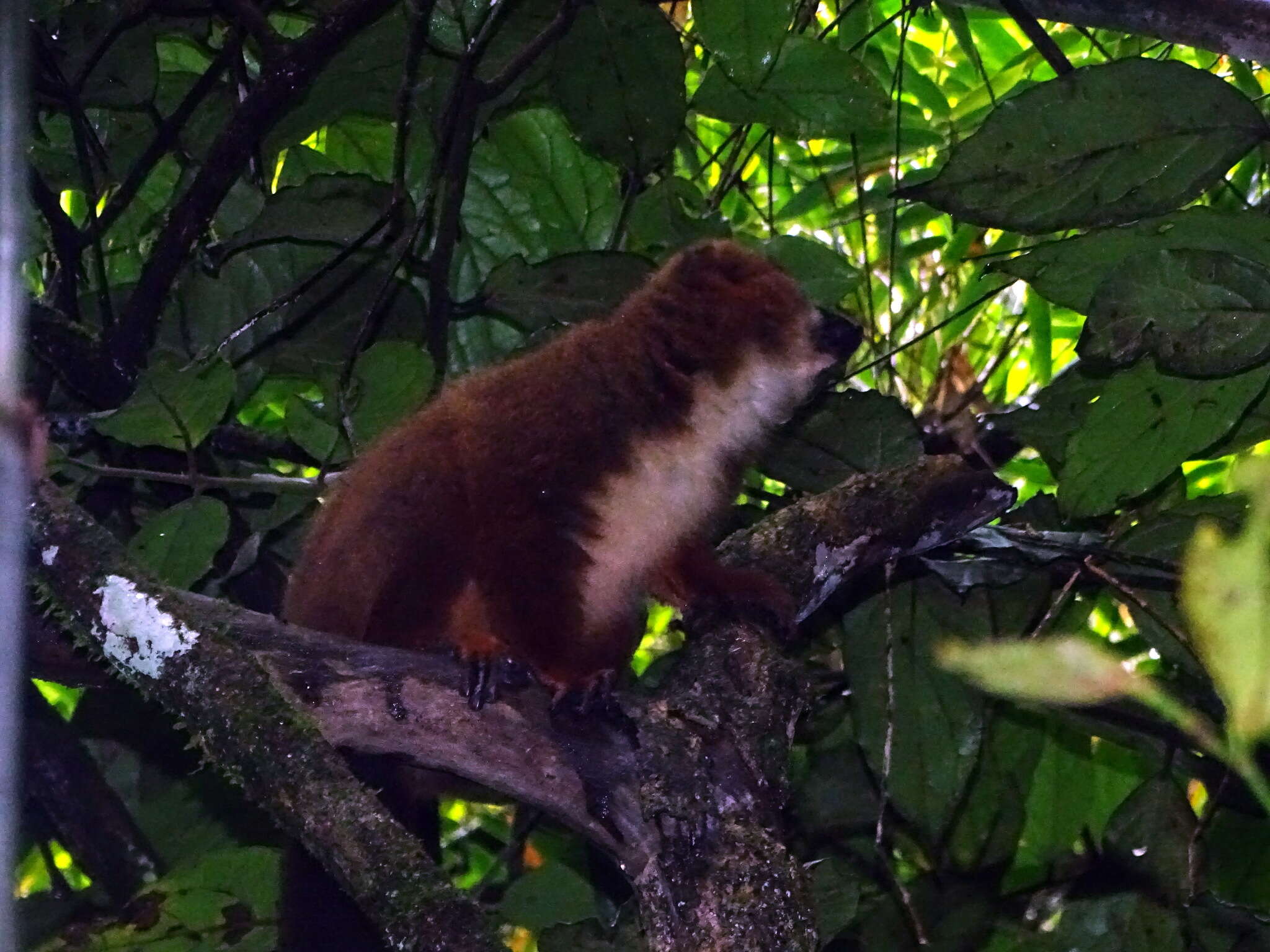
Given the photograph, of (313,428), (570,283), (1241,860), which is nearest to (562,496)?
(313,428)

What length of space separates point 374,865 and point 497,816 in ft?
8.72

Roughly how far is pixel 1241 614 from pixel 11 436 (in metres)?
0.55

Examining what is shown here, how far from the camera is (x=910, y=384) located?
13.6 ft

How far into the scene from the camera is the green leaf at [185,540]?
2967 mm

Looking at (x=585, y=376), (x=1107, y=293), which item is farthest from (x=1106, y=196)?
(x=585, y=376)

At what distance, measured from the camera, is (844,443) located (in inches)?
133

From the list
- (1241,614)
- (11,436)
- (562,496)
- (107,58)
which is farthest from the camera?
(107,58)

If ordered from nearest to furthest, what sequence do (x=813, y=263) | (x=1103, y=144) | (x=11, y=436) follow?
(x=11, y=436) → (x=1103, y=144) → (x=813, y=263)

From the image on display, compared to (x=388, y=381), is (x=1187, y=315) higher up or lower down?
lower down

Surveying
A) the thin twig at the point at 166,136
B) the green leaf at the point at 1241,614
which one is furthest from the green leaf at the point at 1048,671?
the thin twig at the point at 166,136

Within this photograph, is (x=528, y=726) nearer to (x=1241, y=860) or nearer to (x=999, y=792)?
(x=999, y=792)

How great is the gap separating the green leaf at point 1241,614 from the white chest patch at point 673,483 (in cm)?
224

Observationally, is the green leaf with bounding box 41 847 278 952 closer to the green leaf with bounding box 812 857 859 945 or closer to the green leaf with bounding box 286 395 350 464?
the green leaf with bounding box 286 395 350 464

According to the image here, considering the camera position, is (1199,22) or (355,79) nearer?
(1199,22)
